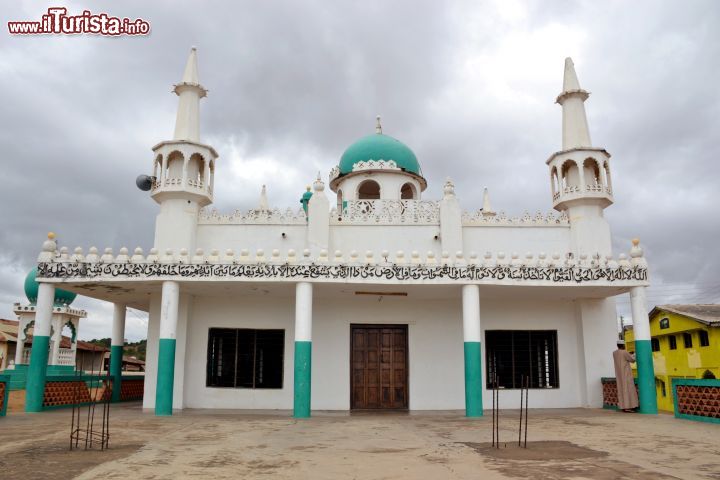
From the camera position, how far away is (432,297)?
17.5m

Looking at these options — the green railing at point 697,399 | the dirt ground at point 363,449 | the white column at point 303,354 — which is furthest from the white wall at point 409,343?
the green railing at point 697,399

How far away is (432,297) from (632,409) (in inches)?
247

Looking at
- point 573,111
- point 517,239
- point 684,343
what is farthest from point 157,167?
point 684,343

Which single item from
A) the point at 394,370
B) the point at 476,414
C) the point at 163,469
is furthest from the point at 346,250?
the point at 163,469

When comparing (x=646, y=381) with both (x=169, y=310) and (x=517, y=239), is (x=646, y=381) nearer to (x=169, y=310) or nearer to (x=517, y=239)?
(x=517, y=239)

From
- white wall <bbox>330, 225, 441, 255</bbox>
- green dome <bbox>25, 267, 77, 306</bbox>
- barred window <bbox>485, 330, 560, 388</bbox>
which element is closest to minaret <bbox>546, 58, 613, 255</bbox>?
barred window <bbox>485, 330, 560, 388</bbox>

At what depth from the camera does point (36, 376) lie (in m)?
15.2

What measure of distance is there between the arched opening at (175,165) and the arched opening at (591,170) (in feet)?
43.5

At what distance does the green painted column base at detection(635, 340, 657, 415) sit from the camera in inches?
585

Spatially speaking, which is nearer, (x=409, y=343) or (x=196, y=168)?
(x=409, y=343)

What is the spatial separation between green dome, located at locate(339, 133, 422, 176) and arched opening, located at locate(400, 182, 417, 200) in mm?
546

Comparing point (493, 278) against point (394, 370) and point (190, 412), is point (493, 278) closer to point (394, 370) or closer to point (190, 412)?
point (394, 370)

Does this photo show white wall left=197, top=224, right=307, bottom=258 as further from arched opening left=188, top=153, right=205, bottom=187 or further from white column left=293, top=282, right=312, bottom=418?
white column left=293, top=282, right=312, bottom=418

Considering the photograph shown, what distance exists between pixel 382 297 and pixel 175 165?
8.03 metres
